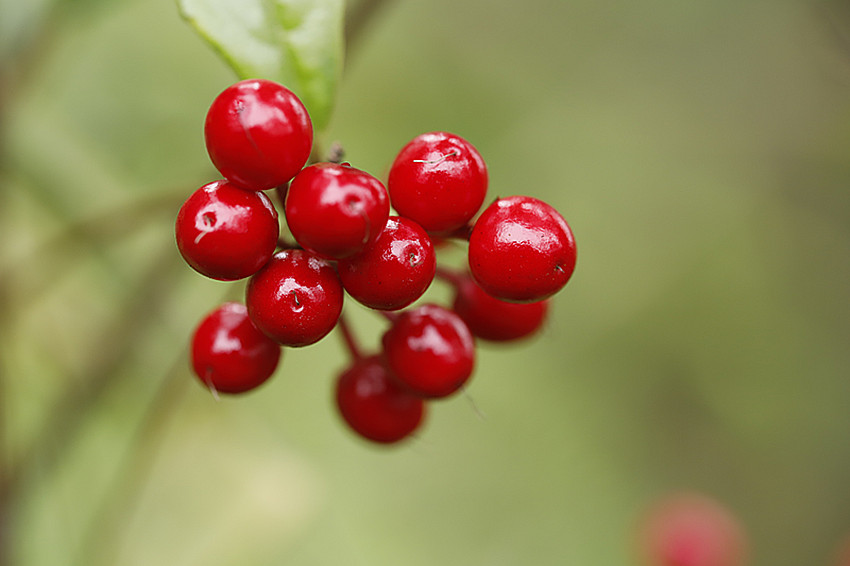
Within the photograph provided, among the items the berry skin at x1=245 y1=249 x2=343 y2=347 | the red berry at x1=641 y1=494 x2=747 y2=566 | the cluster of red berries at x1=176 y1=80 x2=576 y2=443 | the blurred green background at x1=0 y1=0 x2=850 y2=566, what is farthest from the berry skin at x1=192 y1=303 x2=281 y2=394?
the red berry at x1=641 y1=494 x2=747 y2=566

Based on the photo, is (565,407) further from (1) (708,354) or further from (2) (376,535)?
(2) (376,535)

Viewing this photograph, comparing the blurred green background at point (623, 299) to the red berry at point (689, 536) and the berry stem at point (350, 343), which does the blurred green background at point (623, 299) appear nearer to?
the red berry at point (689, 536)

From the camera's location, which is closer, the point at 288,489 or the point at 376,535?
the point at 288,489

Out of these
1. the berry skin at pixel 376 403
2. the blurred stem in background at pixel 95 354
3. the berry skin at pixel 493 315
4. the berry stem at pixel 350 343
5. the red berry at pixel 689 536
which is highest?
the berry skin at pixel 493 315

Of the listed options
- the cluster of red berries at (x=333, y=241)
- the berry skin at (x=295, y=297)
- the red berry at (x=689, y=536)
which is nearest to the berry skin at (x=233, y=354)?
the cluster of red berries at (x=333, y=241)

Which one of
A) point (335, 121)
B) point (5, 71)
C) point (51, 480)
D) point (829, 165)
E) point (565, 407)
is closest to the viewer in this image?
point (5, 71)

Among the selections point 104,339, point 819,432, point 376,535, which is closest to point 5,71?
point 104,339

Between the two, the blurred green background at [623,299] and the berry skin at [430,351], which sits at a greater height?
the berry skin at [430,351]

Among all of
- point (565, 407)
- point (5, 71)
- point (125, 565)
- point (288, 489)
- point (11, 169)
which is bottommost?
point (565, 407)
